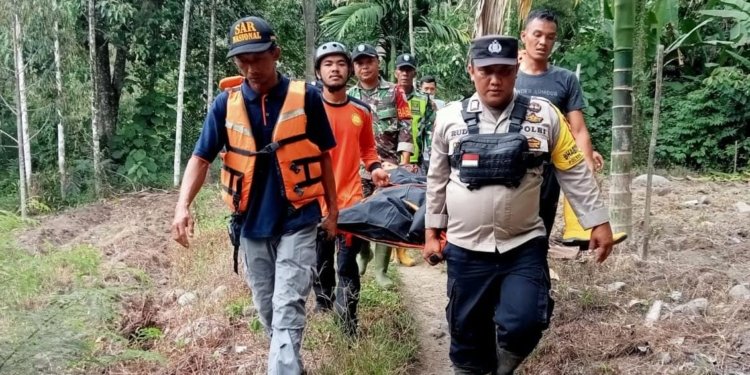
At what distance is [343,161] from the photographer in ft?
15.1

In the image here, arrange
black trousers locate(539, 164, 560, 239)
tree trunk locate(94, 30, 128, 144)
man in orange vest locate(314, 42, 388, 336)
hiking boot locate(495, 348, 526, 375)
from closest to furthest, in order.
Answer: hiking boot locate(495, 348, 526, 375) < black trousers locate(539, 164, 560, 239) < man in orange vest locate(314, 42, 388, 336) < tree trunk locate(94, 30, 128, 144)

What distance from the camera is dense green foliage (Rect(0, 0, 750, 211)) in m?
12.5

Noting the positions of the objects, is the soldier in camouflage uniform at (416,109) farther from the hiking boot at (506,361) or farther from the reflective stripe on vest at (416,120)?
the hiking boot at (506,361)

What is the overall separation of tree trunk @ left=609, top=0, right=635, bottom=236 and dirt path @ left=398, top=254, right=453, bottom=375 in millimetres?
1745

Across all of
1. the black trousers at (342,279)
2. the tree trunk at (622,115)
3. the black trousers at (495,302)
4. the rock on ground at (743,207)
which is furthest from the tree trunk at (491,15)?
the black trousers at (495,302)

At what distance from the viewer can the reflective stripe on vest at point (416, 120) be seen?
625cm

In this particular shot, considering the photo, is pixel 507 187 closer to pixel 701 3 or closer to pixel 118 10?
pixel 118 10

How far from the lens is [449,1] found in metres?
14.7

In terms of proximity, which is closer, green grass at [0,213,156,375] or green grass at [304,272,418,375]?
green grass at [0,213,156,375]

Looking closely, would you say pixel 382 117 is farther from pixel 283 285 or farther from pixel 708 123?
pixel 708 123

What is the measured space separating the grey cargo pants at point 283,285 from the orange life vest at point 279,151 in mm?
227

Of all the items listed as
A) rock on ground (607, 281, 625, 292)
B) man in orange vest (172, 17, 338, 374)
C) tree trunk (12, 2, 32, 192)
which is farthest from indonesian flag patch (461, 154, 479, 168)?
tree trunk (12, 2, 32, 192)

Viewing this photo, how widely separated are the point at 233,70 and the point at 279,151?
13376mm

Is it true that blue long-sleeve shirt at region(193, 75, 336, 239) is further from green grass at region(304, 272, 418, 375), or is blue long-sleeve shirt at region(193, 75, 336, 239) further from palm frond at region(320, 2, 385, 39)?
palm frond at region(320, 2, 385, 39)
